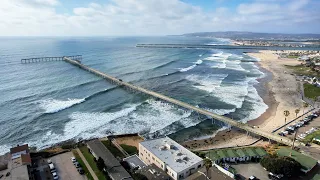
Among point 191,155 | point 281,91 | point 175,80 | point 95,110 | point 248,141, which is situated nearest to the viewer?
point 191,155

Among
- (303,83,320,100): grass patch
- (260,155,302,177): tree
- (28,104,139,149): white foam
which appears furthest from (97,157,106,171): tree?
(303,83,320,100): grass patch

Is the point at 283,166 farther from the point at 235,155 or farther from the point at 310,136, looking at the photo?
the point at 310,136

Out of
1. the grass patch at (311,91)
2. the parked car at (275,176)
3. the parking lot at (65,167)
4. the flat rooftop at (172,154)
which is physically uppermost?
the grass patch at (311,91)

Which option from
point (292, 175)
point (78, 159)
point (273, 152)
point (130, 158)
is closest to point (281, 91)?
point (273, 152)

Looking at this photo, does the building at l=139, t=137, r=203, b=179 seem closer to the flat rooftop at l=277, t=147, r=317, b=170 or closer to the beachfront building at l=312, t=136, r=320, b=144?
the flat rooftop at l=277, t=147, r=317, b=170

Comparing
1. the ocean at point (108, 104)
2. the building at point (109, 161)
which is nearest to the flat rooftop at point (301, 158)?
the ocean at point (108, 104)

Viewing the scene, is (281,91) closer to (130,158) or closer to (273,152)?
(273,152)

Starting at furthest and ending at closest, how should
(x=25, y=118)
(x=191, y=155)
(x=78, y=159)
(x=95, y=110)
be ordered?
(x=95, y=110)
(x=25, y=118)
(x=78, y=159)
(x=191, y=155)

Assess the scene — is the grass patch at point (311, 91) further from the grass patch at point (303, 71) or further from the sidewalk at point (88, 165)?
the sidewalk at point (88, 165)
